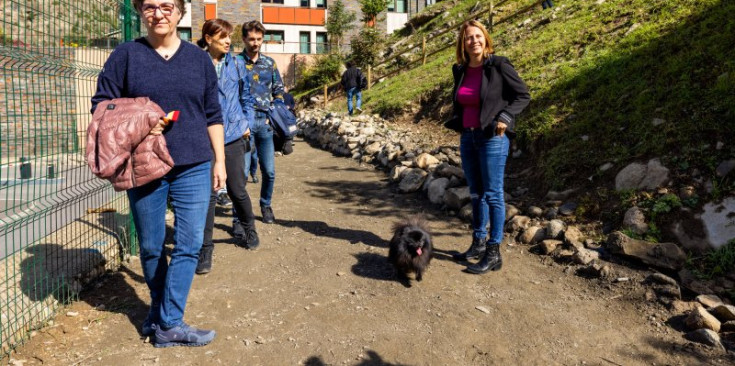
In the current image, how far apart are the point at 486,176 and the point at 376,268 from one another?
4.28 ft

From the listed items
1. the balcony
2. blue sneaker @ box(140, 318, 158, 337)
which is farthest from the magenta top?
the balcony

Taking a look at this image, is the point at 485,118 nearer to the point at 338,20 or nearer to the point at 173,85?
the point at 173,85

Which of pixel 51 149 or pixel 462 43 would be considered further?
pixel 462 43

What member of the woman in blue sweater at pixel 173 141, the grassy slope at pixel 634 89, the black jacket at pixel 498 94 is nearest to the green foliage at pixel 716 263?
the grassy slope at pixel 634 89

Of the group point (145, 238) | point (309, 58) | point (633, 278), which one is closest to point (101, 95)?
point (145, 238)

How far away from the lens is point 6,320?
10.5ft

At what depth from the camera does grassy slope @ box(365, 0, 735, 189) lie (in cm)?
509

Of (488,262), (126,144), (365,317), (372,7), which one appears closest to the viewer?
(126,144)

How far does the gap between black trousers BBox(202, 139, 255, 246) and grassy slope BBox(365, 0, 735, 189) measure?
11.6ft

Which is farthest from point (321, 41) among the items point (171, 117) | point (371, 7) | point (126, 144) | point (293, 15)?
point (126, 144)

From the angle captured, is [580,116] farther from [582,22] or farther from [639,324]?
[582,22]

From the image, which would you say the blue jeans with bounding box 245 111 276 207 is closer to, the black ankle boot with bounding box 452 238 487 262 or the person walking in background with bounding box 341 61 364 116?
the black ankle boot with bounding box 452 238 487 262

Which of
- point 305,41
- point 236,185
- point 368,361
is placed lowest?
point 368,361

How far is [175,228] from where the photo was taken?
2947mm
